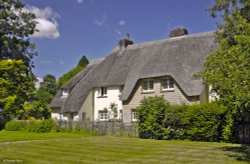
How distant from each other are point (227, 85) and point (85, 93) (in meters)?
31.6

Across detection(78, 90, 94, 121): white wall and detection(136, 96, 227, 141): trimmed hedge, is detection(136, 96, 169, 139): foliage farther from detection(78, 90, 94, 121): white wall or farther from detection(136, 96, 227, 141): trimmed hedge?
detection(78, 90, 94, 121): white wall

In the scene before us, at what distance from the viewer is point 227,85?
1485 cm

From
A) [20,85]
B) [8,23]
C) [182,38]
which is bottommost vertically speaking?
[20,85]

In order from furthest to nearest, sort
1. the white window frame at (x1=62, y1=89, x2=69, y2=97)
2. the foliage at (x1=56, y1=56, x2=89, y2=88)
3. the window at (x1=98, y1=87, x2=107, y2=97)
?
the foliage at (x1=56, y1=56, x2=89, y2=88)
the white window frame at (x1=62, y1=89, x2=69, y2=97)
the window at (x1=98, y1=87, x2=107, y2=97)

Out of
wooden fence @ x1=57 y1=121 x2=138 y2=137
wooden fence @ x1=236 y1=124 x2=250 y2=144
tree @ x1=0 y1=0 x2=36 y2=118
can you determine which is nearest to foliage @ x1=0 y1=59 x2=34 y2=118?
tree @ x1=0 y1=0 x2=36 y2=118

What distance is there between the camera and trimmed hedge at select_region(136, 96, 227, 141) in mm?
24734

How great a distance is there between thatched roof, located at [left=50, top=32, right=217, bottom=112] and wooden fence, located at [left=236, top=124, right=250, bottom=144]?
300 inches

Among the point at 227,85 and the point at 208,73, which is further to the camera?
the point at 208,73

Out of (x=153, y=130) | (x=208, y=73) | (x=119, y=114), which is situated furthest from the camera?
(x=119, y=114)

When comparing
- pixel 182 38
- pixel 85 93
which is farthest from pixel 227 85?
pixel 85 93

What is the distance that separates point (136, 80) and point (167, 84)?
10.8ft

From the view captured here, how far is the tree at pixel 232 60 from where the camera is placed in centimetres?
1416

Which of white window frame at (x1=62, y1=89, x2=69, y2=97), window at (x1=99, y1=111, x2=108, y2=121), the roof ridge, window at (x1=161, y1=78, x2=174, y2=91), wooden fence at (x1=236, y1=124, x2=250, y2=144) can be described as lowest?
wooden fence at (x1=236, y1=124, x2=250, y2=144)

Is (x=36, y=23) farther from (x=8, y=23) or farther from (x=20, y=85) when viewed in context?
(x=20, y=85)
